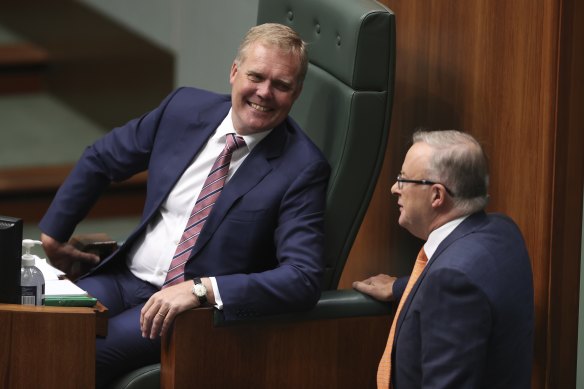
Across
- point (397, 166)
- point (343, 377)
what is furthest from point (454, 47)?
point (343, 377)

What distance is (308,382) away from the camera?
2.66 meters

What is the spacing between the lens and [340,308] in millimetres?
2666

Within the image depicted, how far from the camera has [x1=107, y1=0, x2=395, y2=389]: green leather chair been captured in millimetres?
2555

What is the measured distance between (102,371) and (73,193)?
1.74 feet

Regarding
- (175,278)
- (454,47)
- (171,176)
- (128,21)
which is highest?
(128,21)

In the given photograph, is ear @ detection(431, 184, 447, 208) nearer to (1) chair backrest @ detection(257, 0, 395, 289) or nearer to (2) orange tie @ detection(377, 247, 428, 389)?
(2) orange tie @ detection(377, 247, 428, 389)

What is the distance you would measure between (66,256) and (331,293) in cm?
75

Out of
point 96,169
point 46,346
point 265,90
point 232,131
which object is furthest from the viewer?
point 96,169

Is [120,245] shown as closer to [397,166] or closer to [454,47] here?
[397,166]

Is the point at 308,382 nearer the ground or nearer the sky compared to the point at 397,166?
nearer the ground

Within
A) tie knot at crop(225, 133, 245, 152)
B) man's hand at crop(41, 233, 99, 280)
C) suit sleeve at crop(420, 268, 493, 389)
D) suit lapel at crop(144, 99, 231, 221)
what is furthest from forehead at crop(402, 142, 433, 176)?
man's hand at crop(41, 233, 99, 280)

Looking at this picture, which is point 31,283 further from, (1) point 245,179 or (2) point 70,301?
(1) point 245,179

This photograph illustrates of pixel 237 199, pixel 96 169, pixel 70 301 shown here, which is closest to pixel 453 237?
pixel 237 199

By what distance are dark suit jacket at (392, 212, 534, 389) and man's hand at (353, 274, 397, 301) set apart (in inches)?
14.3
